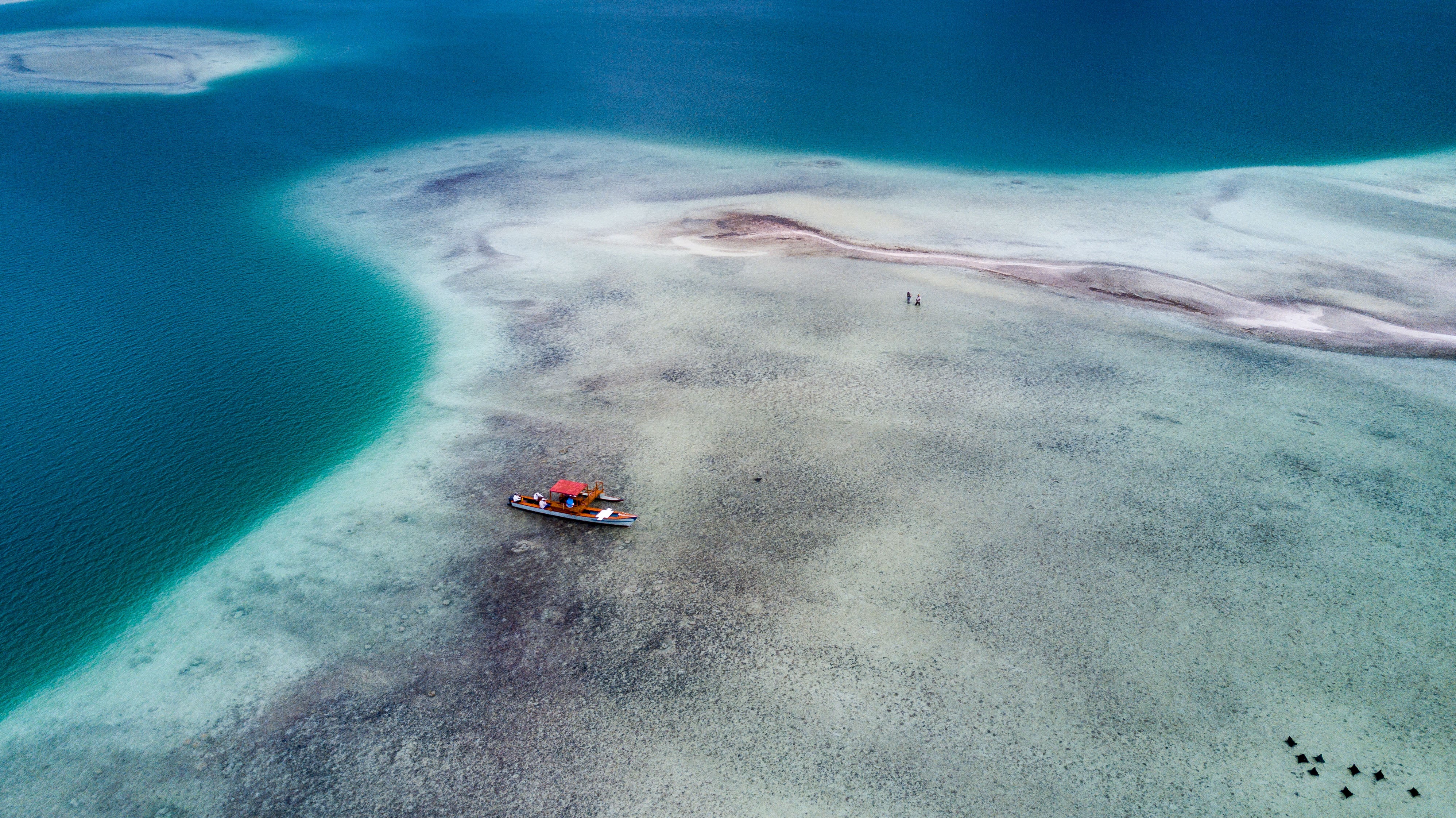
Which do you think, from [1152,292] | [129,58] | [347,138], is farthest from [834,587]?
[129,58]

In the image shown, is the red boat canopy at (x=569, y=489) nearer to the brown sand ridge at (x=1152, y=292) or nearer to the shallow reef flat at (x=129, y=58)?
the brown sand ridge at (x=1152, y=292)

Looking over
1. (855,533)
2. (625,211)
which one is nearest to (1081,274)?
(855,533)

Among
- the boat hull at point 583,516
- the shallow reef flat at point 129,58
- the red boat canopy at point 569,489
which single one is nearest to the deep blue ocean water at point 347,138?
the shallow reef flat at point 129,58

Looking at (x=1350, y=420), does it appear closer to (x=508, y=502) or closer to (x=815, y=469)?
(x=815, y=469)

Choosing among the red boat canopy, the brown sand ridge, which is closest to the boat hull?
the red boat canopy

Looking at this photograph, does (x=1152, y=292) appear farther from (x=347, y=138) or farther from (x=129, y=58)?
(x=129, y=58)

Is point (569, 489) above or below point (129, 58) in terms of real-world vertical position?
below

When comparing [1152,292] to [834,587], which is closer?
[834,587]
